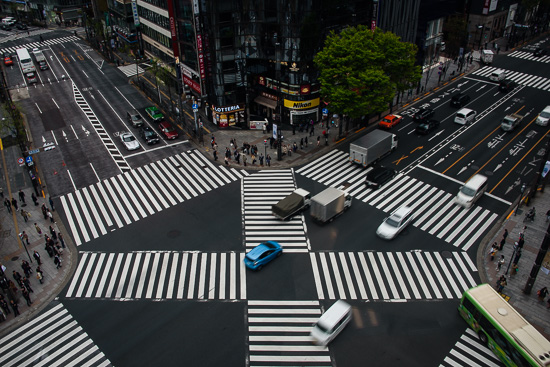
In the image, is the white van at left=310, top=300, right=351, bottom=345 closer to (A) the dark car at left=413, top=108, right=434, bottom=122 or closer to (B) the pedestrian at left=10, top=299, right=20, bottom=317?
(B) the pedestrian at left=10, top=299, right=20, bottom=317

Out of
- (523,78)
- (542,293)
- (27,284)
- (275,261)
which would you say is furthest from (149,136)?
(523,78)

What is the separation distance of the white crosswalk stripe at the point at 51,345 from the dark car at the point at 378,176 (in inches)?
1246

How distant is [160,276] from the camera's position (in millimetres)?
36156

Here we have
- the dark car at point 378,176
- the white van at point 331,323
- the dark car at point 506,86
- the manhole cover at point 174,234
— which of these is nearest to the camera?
the white van at point 331,323

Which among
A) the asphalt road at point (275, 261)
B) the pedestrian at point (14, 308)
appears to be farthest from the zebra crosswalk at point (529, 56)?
the pedestrian at point (14, 308)

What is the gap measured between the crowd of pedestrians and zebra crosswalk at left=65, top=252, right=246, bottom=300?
2.78 m

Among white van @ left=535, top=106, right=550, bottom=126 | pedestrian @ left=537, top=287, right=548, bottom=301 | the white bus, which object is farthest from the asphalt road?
the white bus

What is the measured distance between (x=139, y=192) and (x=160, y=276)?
15275 mm

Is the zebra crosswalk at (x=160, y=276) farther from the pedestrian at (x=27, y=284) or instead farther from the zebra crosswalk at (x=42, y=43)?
the zebra crosswalk at (x=42, y=43)

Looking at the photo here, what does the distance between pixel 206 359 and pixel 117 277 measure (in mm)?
12327

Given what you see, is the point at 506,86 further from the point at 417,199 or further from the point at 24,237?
the point at 24,237

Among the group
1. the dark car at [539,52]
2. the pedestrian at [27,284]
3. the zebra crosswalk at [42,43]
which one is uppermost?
the zebra crosswalk at [42,43]

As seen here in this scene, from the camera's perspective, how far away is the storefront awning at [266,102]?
61.4m

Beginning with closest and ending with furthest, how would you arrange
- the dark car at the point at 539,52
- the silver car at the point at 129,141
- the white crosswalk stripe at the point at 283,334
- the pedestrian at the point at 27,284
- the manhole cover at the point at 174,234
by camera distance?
1. the white crosswalk stripe at the point at 283,334
2. the pedestrian at the point at 27,284
3. the manhole cover at the point at 174,234
4. the silver car at the point at 129,141
5. the dark car at the point at 539,52
